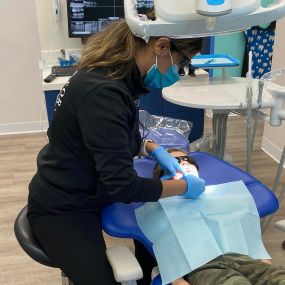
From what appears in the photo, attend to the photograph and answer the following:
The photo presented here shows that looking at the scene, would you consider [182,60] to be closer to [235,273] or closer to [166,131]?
[235,273]

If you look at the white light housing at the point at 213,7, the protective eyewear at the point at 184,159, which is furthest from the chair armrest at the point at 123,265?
the white light housing at the point at 213,7

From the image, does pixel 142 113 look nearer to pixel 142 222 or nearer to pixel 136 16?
pixel 142 222

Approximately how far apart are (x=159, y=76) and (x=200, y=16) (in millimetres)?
327

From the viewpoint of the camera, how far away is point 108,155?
3.18 ft

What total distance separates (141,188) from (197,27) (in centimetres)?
45

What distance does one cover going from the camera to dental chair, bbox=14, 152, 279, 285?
0.95 metres

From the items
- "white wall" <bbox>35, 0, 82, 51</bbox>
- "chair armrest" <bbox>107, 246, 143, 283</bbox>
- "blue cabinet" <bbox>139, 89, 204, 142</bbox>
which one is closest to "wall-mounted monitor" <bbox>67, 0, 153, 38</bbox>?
"white wall" <bbox>35, 0, 82, 51</bbox>

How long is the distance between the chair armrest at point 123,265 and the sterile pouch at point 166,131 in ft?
2.89

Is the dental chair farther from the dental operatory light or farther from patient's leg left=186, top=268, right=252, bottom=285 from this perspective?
the dental operatory light

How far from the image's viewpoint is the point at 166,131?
7.18 feet

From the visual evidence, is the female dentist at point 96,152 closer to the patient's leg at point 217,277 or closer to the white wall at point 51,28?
the patient's leg at point 217,277

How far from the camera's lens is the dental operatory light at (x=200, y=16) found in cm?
80

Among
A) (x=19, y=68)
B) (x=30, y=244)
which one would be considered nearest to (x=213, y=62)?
(x=30, y=244)

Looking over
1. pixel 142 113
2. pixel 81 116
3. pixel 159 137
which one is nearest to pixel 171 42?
pixel 81 116
